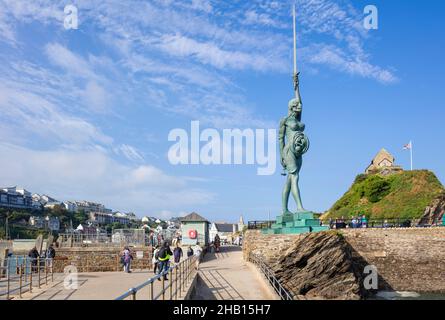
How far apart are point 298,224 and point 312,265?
7.38 ft

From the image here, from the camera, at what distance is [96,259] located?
22984 millimetres

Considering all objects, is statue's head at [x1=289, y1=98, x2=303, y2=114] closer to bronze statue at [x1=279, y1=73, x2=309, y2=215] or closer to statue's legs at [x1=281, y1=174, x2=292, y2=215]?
bronze statue at [x1=279, y1=73, x2=309, y2=215]

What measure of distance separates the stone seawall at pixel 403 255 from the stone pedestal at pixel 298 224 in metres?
5.79

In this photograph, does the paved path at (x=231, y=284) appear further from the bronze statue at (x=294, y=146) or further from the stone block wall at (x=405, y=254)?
the stone block wall at (x=405, y=254)

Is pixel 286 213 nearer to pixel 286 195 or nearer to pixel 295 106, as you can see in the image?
pixel 286 195

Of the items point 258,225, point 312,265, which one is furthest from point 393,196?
point 312,265

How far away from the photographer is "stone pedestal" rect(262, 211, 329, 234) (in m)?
23.6

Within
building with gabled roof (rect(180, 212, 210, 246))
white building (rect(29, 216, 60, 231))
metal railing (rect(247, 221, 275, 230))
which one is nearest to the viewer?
metal railing (rect(247, 221, 275, 230))

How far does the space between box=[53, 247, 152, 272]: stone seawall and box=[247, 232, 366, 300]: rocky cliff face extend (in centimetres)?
584

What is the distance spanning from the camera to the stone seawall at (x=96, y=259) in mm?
22641

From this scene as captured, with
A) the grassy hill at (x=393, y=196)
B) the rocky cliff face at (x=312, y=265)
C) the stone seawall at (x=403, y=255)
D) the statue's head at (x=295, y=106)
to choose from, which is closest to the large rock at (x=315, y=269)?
the rocky cliff face at (x=312, y=265)

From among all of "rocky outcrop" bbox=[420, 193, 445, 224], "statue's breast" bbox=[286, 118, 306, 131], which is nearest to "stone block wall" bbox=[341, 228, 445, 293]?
"statue's breast" bbox=[286, 118, 306, 131]

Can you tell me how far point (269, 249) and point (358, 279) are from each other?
615 cm
